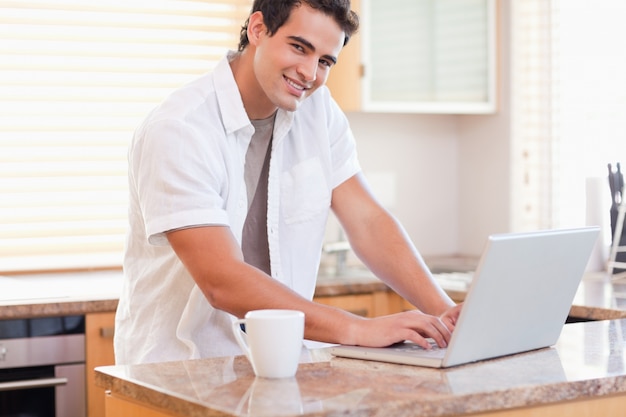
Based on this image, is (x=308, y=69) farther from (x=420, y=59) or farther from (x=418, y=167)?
(x=418, y=167)

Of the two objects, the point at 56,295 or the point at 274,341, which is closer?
the point at 274,341

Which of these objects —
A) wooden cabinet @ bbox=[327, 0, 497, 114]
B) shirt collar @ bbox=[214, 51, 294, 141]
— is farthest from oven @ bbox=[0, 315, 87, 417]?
wooden cabinet @ bbox=[327, 0, 497, 114]

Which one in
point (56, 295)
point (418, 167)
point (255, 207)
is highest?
point (418, 167)

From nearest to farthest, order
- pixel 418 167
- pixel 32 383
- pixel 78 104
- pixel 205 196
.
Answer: pixel 205 196
pixel 32 383
pixel 78 104
pixel 418 167

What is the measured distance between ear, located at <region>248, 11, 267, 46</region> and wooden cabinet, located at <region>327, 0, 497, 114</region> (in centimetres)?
141

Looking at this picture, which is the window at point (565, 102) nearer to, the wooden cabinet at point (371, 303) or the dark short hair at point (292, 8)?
the wooden cabinet at point (371, 303)

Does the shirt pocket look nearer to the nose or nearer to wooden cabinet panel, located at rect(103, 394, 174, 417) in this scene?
the nose

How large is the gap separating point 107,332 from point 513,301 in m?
1.54

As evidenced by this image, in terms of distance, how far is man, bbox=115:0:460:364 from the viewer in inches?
74.7

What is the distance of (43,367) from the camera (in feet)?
9.49

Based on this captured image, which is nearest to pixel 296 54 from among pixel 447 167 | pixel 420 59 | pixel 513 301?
pixel 513 301

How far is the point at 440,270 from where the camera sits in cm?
375

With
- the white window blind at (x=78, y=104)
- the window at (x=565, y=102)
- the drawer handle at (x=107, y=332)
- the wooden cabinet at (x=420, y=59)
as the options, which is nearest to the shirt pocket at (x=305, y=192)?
the drawer handle at (x=107, y=332)

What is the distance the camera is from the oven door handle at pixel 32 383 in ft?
9.25
